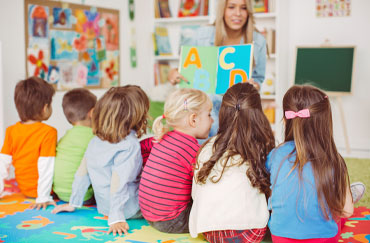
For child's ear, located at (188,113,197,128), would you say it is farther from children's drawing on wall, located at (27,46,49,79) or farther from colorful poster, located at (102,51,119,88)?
colorful poster, located at (102,51,119,88)

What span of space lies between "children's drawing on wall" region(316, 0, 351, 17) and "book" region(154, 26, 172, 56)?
1.66 meters

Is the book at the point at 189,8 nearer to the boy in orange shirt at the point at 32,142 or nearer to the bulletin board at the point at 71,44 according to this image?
the bulletin board at the point at 71,44

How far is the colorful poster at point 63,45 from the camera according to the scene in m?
3.73

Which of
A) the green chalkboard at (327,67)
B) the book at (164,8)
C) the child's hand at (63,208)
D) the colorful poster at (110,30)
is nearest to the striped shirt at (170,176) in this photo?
the child's hand at (63,208)

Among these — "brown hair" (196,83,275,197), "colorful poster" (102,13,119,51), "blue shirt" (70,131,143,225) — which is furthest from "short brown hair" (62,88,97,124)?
"colorful poster" (102,13,119,51)

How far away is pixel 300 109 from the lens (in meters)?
1.61

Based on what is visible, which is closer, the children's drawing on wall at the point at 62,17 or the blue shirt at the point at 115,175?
the blue shirt at the point at 115,175

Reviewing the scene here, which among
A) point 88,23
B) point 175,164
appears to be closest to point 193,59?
point 175,164

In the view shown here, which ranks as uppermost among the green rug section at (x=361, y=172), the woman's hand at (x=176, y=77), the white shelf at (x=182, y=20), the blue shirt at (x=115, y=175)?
the white shelf at (x=182, y=20)

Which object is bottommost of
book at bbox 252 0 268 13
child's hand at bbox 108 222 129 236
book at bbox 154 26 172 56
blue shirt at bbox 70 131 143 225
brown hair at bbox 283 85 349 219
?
child's hand at bbox 108 222 129 236

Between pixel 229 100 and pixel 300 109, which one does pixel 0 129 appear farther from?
pixel 300 109

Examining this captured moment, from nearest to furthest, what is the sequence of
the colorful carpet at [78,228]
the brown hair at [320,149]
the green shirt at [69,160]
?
1. the brown hair at [320,149]
2. the colorful carpet at [78,228]
3. the green shirt at [69,160]

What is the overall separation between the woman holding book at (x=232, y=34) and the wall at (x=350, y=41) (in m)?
1.81

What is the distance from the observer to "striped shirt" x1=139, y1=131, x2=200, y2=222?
1.87m
